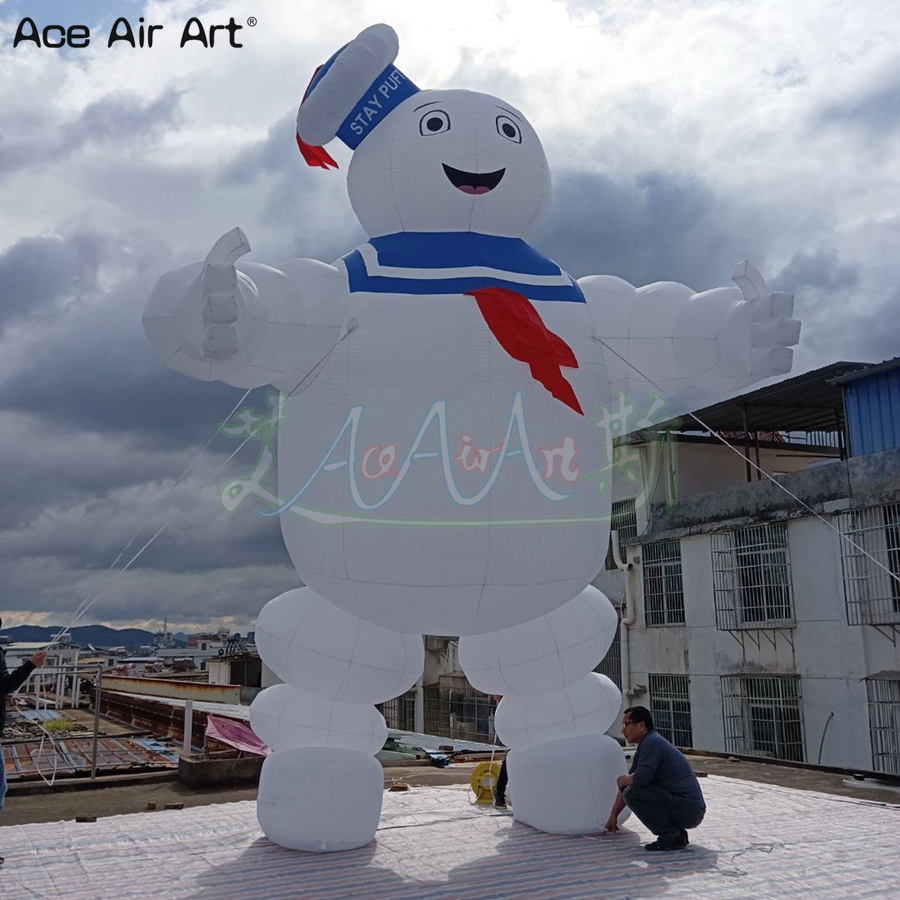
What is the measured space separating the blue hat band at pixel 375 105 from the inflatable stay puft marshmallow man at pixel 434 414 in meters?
0.01

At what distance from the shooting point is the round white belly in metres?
4.32

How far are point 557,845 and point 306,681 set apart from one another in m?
1.59

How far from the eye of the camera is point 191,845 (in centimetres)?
505

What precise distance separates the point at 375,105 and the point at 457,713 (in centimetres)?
1871

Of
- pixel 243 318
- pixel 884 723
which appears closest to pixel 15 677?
pixel 243 318

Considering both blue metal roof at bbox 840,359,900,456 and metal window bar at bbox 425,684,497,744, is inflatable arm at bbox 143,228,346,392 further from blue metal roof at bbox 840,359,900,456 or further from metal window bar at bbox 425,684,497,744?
metal window bar at bbox 425,684,497,744

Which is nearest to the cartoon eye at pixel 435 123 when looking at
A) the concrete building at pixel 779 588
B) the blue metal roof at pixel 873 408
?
the concrete building at pixel 779 588

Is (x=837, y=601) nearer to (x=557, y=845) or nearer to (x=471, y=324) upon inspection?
(x=557, y=845)

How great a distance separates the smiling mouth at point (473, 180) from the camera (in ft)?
15.7

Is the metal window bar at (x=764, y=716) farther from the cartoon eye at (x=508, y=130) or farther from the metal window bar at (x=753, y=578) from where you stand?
the cartoon eye at (x=508, y=130)

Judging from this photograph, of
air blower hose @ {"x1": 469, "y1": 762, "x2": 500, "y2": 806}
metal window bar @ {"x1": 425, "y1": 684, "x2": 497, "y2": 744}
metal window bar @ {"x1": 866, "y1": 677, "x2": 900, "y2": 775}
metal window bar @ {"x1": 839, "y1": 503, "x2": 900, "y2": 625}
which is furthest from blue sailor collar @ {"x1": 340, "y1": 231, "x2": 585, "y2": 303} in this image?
metal window bar @ {"x1": 425, "y1": 684, "x2": 497, "y2": 744}

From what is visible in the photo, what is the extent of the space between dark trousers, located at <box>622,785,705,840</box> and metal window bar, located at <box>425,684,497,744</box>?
16.7m

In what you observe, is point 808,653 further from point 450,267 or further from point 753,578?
point 450,267

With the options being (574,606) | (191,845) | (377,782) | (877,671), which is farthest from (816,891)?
(877,671)
